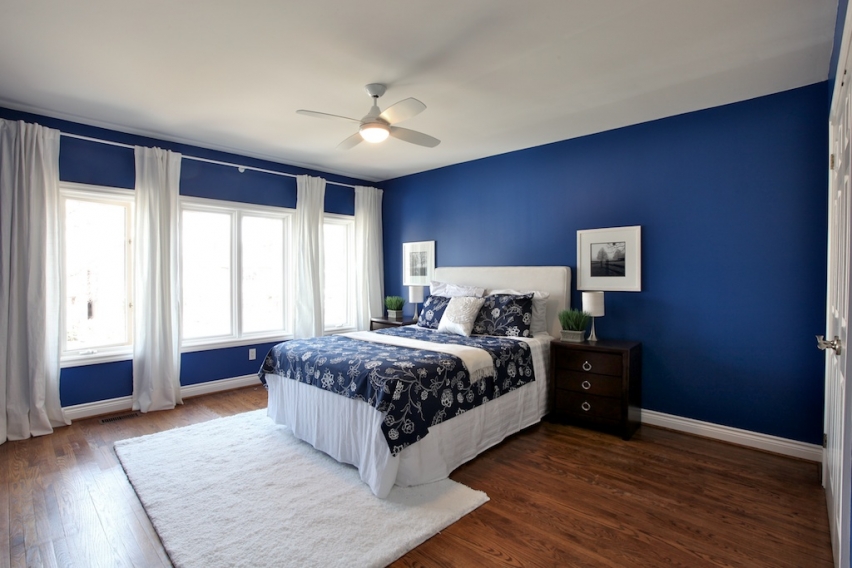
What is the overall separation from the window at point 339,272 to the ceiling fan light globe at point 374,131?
111 inches

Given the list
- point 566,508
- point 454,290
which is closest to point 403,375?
point 566,508

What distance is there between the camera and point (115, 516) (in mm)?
2295

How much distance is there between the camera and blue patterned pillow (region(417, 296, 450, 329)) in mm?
4332

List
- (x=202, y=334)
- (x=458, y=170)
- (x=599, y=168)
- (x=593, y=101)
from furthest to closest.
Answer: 1. (x=458, y=170)
2. (x=202, y=334)
3. (x=599, y=168)
4. (x=593, y=101)

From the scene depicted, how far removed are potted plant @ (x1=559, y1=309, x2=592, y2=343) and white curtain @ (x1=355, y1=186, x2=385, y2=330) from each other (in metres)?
2.98

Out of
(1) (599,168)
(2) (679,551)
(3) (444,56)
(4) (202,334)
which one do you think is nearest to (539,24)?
(3) (444,56)

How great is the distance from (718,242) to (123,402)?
5.47 meters

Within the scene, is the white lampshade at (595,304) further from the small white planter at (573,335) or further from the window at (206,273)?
the window at (206,273)

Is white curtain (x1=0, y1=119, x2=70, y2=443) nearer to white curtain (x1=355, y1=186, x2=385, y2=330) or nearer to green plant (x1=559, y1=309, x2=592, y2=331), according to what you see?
white curtain (x1=355, y1=186, x2=385, y2=330)

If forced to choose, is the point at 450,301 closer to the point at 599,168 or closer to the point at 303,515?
the point at 599,168

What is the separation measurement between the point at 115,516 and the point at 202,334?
2.63 metres

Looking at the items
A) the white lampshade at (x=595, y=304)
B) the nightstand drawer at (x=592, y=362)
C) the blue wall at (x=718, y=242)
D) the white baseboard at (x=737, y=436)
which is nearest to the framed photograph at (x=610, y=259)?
the blue wall at (x=718, y=242)

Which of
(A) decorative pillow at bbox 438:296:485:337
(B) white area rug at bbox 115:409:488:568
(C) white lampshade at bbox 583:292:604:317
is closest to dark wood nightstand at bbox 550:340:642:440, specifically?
(C) white lampshade at bbox 583:292:604:317

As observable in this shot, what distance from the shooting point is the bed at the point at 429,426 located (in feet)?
8.29
